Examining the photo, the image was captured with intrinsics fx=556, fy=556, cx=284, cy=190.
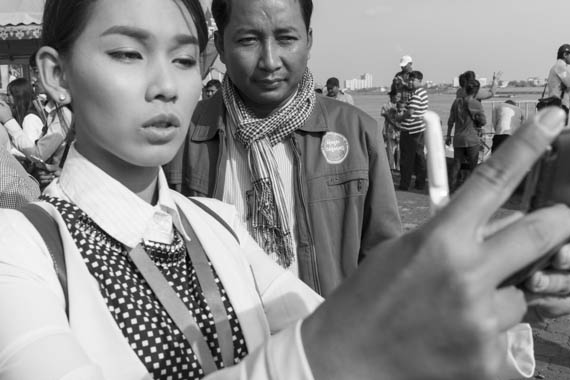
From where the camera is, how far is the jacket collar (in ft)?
7.89

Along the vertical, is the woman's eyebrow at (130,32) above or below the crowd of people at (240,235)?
above

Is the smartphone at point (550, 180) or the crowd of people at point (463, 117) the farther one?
the crowd of people at point (463, 117)

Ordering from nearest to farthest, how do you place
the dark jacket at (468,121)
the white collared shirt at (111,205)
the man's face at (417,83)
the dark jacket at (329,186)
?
1. the white collared shirt at (111,205)
2. the dark jacket at (329,186)
3. the dark jacket at (468,121)
4. the man's face at (417,83)

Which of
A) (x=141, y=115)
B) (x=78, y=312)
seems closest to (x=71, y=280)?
(x=78, y=312)

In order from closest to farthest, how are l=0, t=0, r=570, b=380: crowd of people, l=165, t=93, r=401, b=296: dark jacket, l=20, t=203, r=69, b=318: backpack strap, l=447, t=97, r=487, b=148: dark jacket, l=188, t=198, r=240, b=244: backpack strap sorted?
l=0, t=0, r=570, b=380: crowd of people → l=20, t=203, r=69, b=318: backpack strap → l=188, t=198, r=240, b=244: backpack strap → l=165, t=93, r=401, b=296: dark jacket → l=447, t=97, r=487, b=148: dark jacket

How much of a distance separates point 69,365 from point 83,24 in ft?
2.48

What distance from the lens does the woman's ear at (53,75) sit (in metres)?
1.32

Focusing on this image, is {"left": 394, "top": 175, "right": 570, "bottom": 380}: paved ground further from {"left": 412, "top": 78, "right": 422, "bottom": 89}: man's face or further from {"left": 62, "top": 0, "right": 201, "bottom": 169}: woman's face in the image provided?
{"left": 412, "top": 78, "right": 422, "bottom": 89}: man's face

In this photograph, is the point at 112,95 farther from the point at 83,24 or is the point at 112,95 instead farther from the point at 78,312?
Answer: the point at 78,312

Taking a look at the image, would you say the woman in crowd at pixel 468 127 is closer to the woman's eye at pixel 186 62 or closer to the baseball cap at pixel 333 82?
the baseball cap at pixel 333 82

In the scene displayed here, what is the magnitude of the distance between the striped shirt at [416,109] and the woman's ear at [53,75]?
8073 millimetres

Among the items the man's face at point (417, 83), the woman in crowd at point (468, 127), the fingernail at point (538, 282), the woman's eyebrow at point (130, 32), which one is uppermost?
the woman's eyebrow at point (130, 32)

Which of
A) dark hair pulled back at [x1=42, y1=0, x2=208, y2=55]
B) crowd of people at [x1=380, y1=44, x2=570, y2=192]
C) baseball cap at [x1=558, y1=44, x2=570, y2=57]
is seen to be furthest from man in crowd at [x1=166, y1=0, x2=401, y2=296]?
baseball cap at [x1=558, y1=44, x2=570, y2=57]

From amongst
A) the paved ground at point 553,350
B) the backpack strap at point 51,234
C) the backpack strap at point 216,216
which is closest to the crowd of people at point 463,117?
the paved ground at point 553,350
